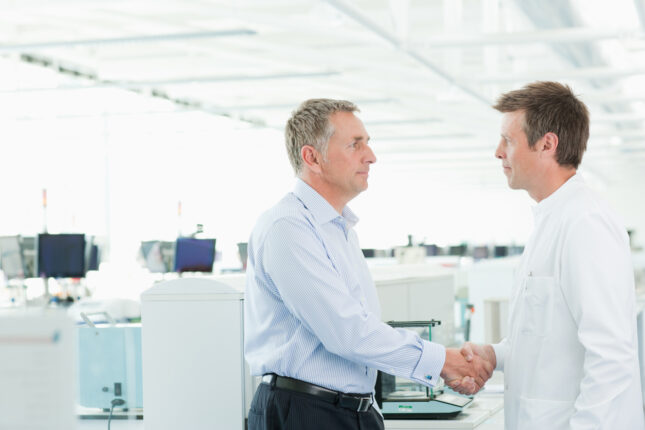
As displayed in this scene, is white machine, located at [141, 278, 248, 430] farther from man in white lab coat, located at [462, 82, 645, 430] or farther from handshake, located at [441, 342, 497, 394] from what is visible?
man in white lab coat, located at [462, 82, 645, 430]

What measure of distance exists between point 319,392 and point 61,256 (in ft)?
25.8

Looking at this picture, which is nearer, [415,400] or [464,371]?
[464,371]

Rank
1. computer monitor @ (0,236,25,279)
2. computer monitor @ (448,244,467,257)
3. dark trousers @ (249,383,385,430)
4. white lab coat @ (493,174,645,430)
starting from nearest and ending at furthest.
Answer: white lab coat @ (493,174,645,430) < dark trousers @ (249,383,385,430) < computer monitor @ (0,236,25,279) < computer monitor @ (448,244,467,257)

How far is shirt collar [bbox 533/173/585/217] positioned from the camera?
2191 mm

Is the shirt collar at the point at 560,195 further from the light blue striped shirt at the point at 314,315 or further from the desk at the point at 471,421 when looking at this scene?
the desk at the point at 471,421

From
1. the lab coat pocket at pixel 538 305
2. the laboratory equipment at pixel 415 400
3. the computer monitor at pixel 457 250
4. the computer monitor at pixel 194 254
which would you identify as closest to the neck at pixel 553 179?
the lab coat pocket at pixel 538 305

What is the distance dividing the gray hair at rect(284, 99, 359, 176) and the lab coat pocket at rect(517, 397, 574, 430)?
862 millimetres

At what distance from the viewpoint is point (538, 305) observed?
7.06 feet

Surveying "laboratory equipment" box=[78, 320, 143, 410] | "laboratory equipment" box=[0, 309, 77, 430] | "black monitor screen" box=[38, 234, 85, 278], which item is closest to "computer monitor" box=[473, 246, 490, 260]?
"black monitor screen" box=[38, 234, 85, 278]

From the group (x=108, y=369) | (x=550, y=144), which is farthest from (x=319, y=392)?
(x=108, y=369)

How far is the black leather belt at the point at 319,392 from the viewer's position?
2.27 m

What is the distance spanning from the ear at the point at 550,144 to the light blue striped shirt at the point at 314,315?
586 mm

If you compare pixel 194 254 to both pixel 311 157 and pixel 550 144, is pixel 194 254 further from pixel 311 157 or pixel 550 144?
pixel 550 144

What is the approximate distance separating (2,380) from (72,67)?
13254 millimetres
